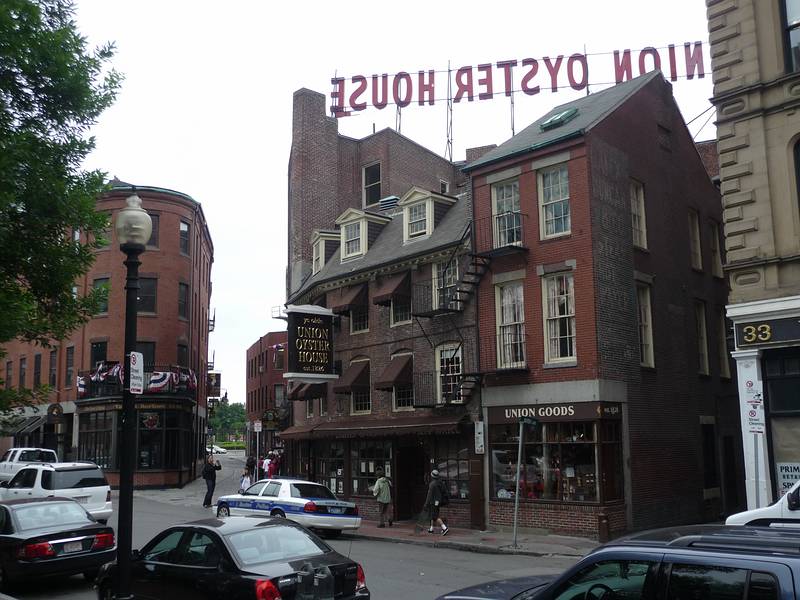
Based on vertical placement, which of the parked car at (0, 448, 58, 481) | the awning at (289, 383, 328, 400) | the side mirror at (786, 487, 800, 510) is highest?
the awning at (289, 383, 328, 400)

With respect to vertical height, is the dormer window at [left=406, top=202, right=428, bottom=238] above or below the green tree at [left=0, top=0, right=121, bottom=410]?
above

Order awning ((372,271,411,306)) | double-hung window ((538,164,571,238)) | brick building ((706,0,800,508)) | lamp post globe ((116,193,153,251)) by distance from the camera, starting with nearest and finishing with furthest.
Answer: lamp post globe ((116,193,153,251)) → brick building ((706,0,800,508)) → double-hung window ((538,164,571,238)) → awning ((372,271,411,306))

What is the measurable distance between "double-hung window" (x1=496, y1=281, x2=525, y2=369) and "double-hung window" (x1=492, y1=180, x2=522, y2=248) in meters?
1.35

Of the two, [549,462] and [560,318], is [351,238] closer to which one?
[560,318]

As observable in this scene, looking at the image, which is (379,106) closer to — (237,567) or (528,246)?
(528,246)

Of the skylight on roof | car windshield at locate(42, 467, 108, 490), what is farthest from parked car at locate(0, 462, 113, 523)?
the skylight on roof

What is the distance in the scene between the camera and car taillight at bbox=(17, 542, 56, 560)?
1284 cm

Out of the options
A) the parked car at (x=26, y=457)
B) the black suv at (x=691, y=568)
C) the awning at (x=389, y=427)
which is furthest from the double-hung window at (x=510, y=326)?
the parked car at (x=26, y=457)

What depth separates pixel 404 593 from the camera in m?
12.8

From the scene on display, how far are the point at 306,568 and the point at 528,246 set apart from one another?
1572 cm

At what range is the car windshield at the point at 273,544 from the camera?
905 centimetres

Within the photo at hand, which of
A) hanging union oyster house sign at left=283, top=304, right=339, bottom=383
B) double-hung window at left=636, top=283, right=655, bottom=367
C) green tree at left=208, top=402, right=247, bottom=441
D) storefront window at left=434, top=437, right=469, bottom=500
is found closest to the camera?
double-hung window at left=636, top=283, right=655, bottom=367

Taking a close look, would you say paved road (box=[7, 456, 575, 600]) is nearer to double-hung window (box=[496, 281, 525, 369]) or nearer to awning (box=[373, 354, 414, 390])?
awning (box=[373, 354, 414, 390])

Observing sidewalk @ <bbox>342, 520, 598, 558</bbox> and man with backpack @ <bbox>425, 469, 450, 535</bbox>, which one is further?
man with backpack @ <bbox>425, 469, 450, 535</bbox>
